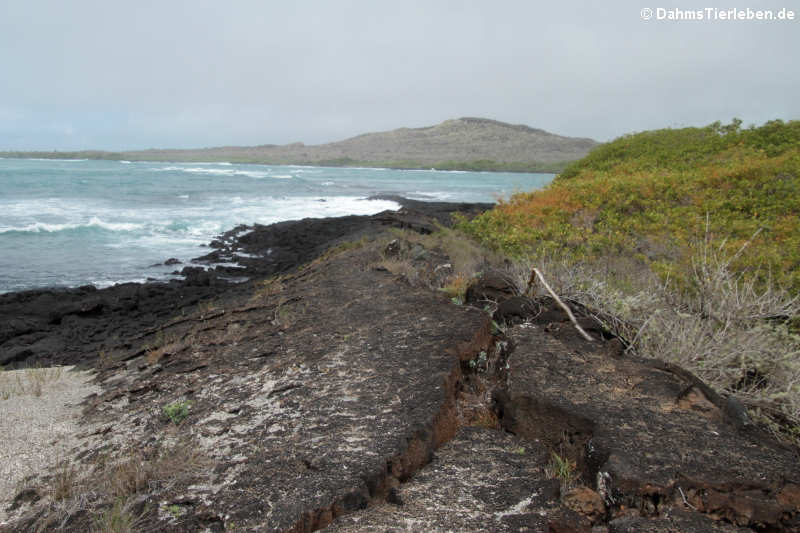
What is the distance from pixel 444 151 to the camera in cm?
10462

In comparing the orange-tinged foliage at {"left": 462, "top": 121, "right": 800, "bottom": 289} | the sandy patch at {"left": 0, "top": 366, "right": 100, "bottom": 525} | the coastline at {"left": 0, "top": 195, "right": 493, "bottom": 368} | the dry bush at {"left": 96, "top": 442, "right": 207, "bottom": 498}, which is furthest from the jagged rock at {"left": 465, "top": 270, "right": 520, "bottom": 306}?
the coastline at {"left": 0, "top": 195, "right": 493, "bottom": 368}

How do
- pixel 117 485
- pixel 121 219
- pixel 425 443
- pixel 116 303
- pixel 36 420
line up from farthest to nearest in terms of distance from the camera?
pixel 121 219
pixel 116 303
pixel 36 420
pixel 425 443
pixel 117 485

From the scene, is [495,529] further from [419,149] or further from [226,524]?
[419,149]

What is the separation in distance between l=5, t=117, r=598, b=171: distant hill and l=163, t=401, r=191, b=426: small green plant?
81.9 m

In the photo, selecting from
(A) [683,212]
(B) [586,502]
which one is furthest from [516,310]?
(A) [683,212]

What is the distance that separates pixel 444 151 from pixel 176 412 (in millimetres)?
104107

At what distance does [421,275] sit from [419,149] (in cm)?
10378

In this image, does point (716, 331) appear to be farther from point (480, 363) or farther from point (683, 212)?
point (683, 212)

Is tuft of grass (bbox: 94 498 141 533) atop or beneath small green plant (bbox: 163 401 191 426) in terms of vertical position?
atop

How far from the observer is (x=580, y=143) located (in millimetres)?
100875

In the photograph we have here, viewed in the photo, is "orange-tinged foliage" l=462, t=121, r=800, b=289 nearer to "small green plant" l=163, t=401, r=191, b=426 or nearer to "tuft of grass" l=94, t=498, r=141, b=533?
"small green plant" l=163, t=401, r=191, b=426

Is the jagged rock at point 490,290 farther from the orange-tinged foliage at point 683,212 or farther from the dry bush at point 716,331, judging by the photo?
the orange-tinged foliage at point 683,212

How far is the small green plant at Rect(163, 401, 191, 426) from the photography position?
12.5ft

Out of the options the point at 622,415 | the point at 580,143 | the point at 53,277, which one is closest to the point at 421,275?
the point at 622,415
